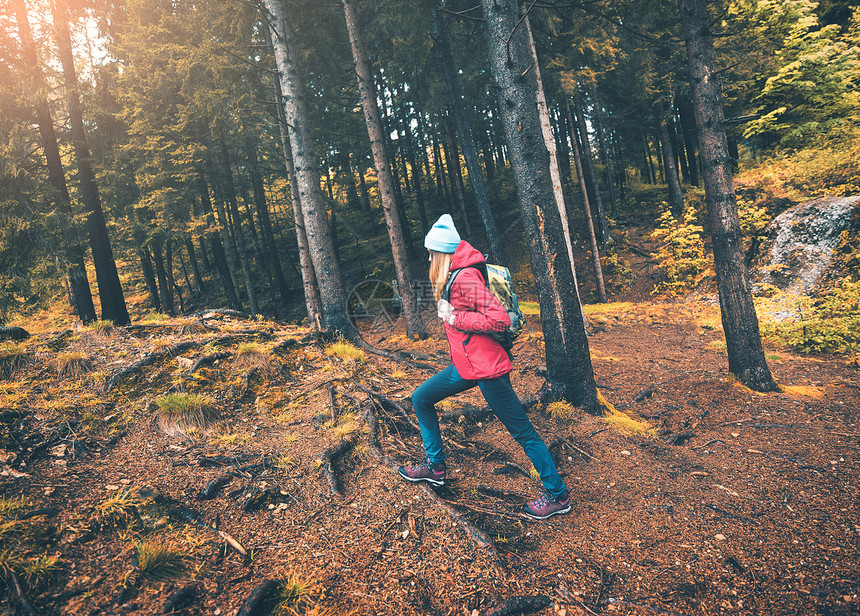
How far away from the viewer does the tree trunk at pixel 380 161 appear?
34.0 feet

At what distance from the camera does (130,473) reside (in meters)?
3.23

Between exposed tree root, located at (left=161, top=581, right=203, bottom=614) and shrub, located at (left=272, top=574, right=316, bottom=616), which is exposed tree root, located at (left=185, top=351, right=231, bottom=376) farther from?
shrub, located at (left=272, top=574, right=316, bottom=616)

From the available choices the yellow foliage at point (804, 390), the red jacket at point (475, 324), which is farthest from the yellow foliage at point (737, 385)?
the red jacket at point (475, 324)

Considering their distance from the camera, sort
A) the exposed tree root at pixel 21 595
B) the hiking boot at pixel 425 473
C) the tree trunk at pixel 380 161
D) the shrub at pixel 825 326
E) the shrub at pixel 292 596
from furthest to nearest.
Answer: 1. the tree trunk at pixel 380 161
2. the shrub at pixel 825 326
3. the hiking boot at pixel 425 473
4. the shrub at pixel 292 596
5. the exposed tree root at pixel 21 595

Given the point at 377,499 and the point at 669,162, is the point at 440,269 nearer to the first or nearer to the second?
the point at 377,499

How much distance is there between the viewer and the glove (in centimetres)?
332

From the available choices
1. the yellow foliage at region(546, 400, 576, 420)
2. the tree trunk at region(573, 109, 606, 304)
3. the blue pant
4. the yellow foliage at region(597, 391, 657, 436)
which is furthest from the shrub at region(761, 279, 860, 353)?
the blue pant

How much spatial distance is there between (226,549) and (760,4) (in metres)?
21.9

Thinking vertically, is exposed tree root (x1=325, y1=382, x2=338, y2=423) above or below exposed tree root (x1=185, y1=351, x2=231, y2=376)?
below

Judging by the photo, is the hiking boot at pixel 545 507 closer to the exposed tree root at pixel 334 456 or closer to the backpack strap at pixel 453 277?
the exposed tree root at pixel 334 456

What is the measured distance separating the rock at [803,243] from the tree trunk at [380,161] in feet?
33.1

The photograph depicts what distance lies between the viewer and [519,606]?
239 centimetres

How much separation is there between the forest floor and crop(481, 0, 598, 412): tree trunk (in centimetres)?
70

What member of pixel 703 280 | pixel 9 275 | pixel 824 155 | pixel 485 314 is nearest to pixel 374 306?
pixel 9 275
